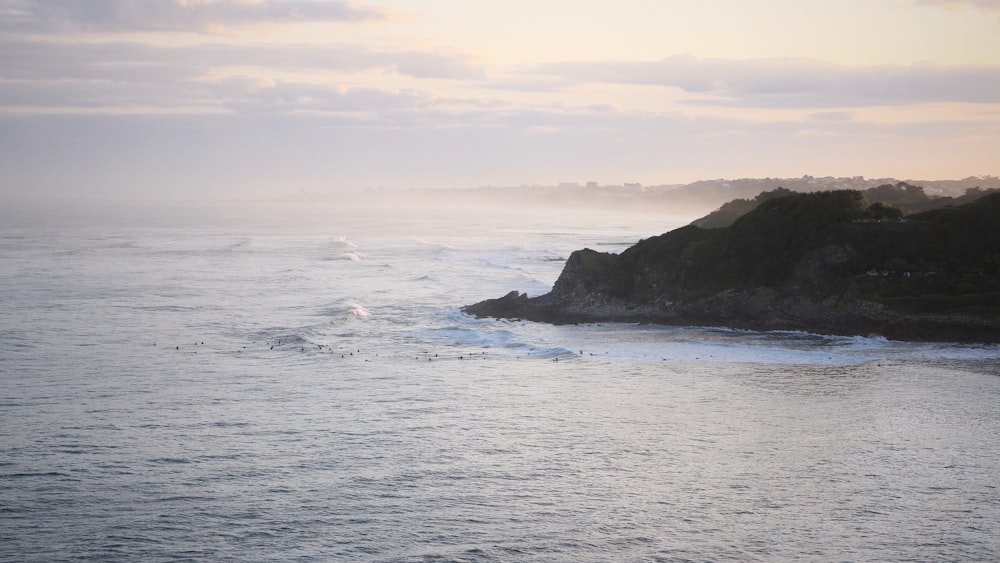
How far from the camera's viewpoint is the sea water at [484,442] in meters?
19.8

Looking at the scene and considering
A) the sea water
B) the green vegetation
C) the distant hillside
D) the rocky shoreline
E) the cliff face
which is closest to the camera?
the sea water

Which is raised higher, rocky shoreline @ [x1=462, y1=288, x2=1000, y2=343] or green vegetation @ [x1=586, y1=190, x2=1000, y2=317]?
green vegetation @ [x1=586, y1=190, x2=1000, y2=317]

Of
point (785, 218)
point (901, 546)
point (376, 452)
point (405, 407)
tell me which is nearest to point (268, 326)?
point (405, 407)

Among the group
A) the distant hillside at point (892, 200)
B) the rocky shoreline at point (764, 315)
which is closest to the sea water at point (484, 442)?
the rocky shoreline at point (764, 315)

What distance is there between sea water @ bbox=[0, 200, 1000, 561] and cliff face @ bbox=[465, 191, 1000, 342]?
7.81 feet

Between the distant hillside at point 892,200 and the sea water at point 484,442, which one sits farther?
the distant hillside at point 892,200

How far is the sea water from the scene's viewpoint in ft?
65.0

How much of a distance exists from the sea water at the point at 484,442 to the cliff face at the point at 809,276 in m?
2.38

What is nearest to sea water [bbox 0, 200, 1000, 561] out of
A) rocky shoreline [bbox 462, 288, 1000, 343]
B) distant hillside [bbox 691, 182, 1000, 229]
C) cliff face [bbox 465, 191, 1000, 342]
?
rocky shoreline [bbox 462, 288, 1000, 343]

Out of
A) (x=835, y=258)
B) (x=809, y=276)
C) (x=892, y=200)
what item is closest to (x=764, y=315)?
(x=809, y=276)

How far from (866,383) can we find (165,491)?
26553mm

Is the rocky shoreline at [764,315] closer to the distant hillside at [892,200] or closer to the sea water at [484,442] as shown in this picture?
the sea water at [484,442]

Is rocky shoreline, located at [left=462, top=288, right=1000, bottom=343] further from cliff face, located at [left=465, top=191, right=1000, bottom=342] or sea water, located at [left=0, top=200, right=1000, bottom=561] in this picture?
sea water, located at [left=0, top=200, right=1000, bottom=561]

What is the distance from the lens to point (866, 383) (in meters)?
35.4
